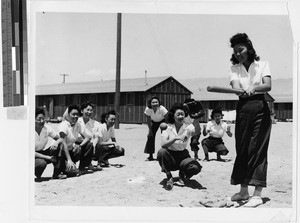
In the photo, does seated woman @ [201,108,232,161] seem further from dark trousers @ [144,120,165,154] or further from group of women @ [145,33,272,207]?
dark trousers @ [144,120,165,154]

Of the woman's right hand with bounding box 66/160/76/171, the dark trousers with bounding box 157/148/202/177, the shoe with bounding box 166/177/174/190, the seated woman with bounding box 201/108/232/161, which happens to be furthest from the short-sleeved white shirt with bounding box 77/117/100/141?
the seated woman with bounding box 201/108/232/161

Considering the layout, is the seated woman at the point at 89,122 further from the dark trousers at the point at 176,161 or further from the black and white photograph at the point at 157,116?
the dark trousers at the point at 176,161

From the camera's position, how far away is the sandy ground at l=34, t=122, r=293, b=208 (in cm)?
321

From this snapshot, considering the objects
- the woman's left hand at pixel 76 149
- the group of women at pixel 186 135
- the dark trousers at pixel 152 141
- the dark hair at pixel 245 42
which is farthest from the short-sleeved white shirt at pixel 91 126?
the dark hair at pixel 245 42

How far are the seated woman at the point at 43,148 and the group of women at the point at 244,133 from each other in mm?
645

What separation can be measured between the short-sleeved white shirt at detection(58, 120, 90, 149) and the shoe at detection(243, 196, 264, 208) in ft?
3.94

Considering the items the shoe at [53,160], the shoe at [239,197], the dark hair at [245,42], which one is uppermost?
the dark hair at [245,42]

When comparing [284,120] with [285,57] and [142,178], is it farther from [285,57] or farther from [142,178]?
[142,178]

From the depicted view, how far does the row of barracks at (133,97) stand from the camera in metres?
3.20

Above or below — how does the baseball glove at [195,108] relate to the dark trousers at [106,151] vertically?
above

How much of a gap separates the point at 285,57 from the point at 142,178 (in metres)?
1.28

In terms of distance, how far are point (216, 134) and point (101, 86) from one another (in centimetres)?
86

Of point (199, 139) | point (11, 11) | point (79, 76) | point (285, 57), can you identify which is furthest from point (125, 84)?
point (285, 57)

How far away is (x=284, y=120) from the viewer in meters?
3.15
